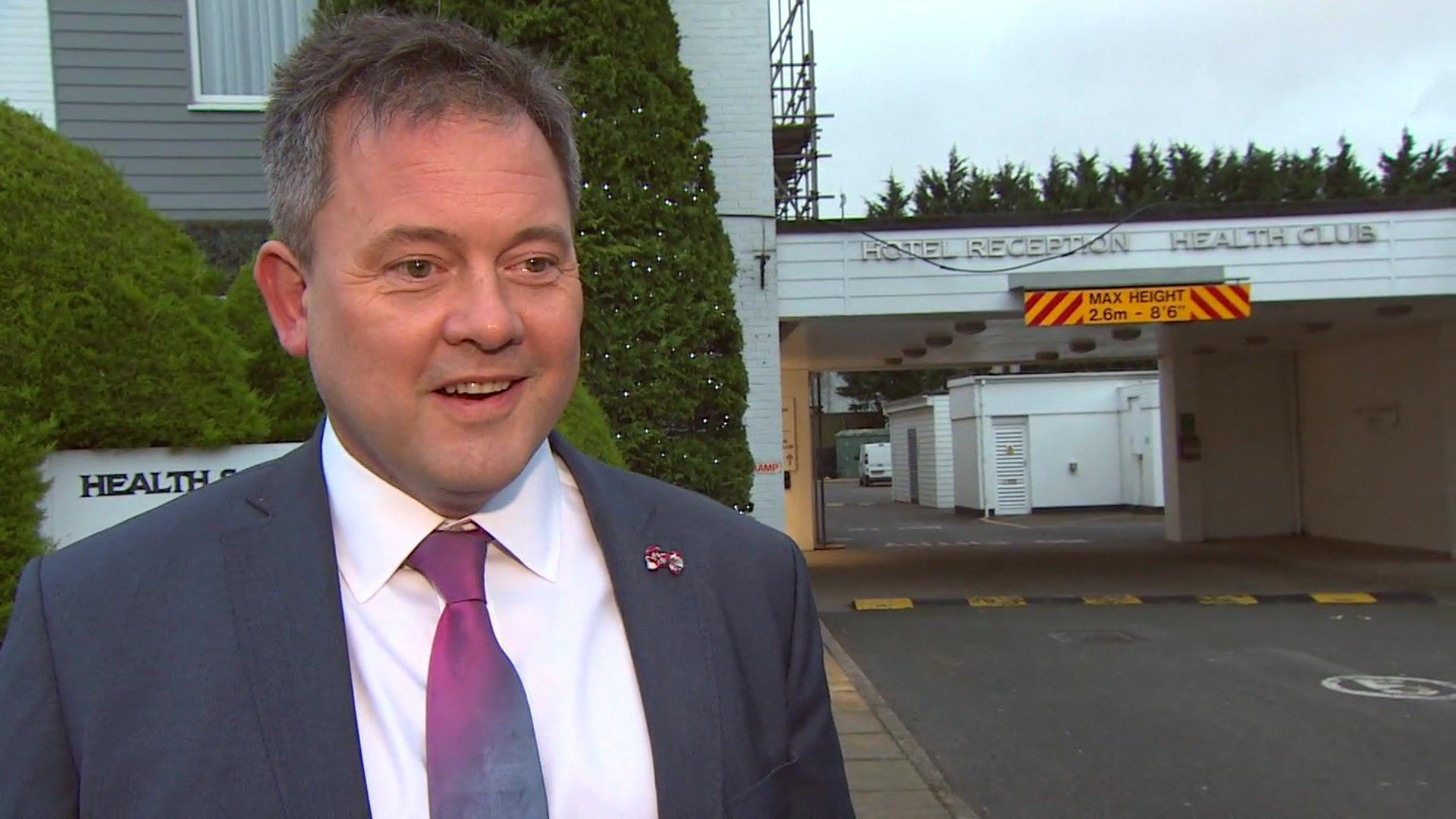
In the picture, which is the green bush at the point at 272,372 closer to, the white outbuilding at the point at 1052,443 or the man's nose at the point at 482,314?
the man's nose at the point at 482,314

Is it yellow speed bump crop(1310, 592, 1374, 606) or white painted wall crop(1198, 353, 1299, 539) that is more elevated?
white painted wall crop(1198, 353, 1299, 539)

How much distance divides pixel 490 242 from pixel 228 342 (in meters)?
2.44

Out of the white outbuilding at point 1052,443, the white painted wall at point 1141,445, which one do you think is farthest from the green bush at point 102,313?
the white outbuilding at point 1052,443

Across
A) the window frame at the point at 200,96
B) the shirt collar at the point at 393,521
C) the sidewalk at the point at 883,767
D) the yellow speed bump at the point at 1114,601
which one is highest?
the window frame at the point at 200,96

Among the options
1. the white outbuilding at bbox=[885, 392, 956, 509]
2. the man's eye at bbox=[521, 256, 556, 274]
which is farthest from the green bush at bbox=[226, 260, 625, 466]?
the white outbuilding at bbox=[885, 392, 956, 509]

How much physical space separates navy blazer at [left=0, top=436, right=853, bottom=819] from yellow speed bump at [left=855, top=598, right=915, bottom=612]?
1174 cm

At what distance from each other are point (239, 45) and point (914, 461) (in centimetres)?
3093

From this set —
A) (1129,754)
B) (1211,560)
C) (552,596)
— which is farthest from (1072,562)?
(552,596)

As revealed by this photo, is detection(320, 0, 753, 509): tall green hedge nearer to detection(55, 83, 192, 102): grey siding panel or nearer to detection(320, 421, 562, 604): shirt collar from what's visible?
detection(55, 83, 192, 102): grey siding panel

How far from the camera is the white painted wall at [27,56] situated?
28.4ft

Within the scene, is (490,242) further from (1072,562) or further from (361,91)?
(1072,562)

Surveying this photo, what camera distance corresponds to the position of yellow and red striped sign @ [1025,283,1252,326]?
1224cm

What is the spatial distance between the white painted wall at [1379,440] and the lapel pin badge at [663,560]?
17494 millimetres

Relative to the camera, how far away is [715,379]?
24.1 feet
